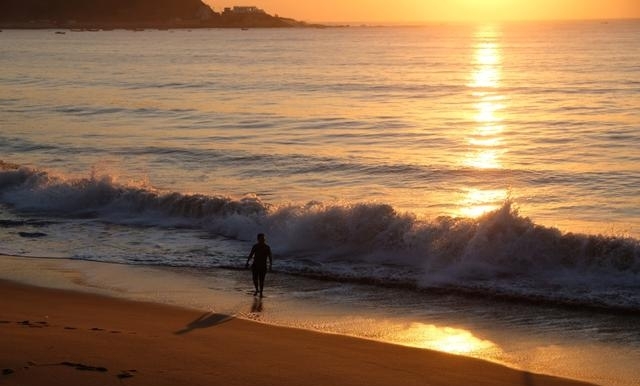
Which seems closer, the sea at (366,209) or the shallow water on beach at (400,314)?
the shallow water on beach at (400,314)

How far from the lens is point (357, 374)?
11523mm

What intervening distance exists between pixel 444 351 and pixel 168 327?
4.18m

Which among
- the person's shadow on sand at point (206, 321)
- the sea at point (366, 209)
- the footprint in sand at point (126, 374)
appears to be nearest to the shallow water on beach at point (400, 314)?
the sea at point (366, 209)

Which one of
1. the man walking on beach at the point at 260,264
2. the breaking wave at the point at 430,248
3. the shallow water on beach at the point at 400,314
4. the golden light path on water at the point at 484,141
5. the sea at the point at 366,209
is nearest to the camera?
the shallow water on beach at the point at 400,314

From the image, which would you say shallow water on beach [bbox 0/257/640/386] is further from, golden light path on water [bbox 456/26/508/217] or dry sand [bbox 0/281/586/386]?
golden light path on water [bbox 456/26/508/217]

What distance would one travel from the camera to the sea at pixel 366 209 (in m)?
15.5

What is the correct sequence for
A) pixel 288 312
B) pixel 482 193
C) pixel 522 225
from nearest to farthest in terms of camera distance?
1. pixel 288 312
2. pixel 522 225
3. pixel 482 193

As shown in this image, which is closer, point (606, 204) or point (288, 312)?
point (288, 312)

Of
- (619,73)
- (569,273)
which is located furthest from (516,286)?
(619,73)

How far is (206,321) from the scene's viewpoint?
14.4 metres

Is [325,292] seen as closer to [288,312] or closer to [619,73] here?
[288,312]

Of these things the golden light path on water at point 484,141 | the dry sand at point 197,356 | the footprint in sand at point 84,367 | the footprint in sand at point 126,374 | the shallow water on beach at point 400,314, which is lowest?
the shallow water on beach at point 400,314

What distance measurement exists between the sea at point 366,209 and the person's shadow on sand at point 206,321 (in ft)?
1.59

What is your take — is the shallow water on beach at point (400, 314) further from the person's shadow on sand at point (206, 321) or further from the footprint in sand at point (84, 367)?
the footprint in sand at point (84, 367)
